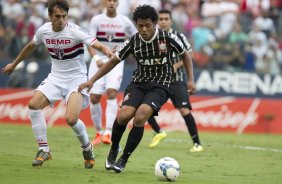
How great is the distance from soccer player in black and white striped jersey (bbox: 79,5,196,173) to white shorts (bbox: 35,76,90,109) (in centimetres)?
64

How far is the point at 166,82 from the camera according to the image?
36.2 ft

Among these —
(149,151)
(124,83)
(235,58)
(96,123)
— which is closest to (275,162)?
(149,151)

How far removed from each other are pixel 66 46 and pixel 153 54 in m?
1.47

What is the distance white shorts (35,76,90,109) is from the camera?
37.8 feet

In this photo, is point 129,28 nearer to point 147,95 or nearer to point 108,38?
point 108,38

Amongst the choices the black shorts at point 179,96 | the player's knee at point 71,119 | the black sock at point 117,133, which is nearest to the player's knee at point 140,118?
the black sock at point 117,133

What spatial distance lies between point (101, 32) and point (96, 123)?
192 cm

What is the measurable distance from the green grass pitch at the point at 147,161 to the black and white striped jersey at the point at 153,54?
56.4 inches

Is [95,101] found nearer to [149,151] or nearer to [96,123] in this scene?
[96,123]

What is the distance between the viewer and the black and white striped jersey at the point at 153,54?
35.7 feet

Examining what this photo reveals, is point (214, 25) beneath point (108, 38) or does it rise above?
beneath

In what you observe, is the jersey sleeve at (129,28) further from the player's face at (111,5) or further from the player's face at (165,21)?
the player's face at (165,21)

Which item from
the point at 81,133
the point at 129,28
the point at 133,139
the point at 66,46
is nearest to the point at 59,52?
the point at 66,46

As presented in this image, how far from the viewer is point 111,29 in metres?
15.6
